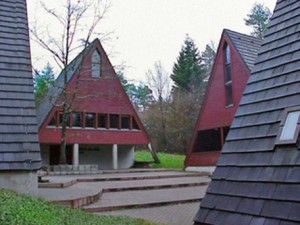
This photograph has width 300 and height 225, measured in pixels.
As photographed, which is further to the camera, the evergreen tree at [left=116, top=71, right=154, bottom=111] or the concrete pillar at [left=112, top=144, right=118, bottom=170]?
the evergreen tree at [left=116, top=71, right=154, bottom=111]

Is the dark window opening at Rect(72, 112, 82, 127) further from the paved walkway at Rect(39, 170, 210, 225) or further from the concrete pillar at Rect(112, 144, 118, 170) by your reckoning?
the paved walkway at Rect(39, 170, 210, 225)

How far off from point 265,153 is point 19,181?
410 cm

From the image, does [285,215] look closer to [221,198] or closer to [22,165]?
[221,198]

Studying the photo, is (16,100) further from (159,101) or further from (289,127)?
(159,101)

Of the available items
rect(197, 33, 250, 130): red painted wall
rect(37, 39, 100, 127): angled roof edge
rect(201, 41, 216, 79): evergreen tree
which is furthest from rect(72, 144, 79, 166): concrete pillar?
rect(201, 41, 216, 79): evergreen tree

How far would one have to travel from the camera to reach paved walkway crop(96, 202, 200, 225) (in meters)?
7.03

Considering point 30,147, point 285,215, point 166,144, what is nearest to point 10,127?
point 30,147

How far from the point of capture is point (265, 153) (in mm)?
3816

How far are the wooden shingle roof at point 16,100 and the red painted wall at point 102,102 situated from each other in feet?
46.6

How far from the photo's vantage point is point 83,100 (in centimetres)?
2272

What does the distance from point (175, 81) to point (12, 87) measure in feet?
118

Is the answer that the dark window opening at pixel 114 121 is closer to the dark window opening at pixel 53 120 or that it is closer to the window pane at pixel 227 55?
the dark window opening at pixel 53 120

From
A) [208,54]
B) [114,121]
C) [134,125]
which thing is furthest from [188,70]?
[114,121]

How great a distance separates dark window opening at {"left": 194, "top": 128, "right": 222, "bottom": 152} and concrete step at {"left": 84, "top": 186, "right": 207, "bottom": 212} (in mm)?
7096
